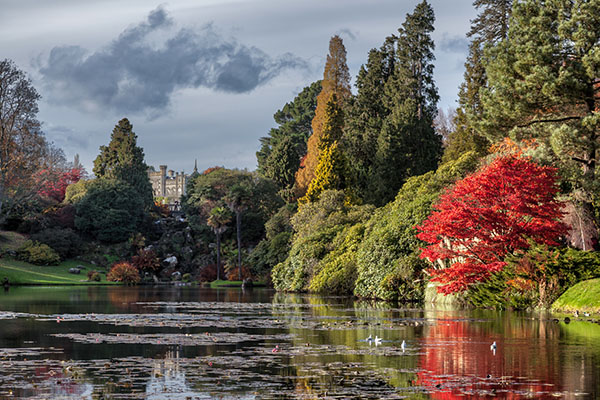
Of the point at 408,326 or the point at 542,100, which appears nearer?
the point at 408,326

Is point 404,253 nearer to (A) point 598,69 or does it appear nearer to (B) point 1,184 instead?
(A) point 598,69

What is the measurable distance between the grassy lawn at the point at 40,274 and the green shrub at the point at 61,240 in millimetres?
1079

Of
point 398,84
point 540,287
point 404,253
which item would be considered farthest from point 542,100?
point 398,84

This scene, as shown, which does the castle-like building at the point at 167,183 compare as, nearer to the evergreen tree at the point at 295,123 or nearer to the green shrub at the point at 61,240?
the evergreen tree at the point at 295,123

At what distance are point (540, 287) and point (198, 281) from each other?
47.7 meters

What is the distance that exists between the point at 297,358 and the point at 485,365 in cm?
327

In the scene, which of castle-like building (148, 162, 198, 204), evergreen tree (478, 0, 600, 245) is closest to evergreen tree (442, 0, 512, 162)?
evergreen tree (478, 0, 600, 245)

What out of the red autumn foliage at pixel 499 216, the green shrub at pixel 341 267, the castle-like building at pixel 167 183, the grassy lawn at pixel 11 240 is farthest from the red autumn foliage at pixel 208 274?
the castle-like building at pixel 167 183

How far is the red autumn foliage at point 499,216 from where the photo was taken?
26.8 meters

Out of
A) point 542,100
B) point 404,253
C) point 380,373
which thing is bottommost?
point 380,373

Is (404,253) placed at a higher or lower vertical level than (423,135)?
lower

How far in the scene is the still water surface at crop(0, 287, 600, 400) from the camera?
33.4 feet

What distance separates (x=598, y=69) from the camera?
27.9 m

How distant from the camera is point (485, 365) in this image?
12.6 metres
